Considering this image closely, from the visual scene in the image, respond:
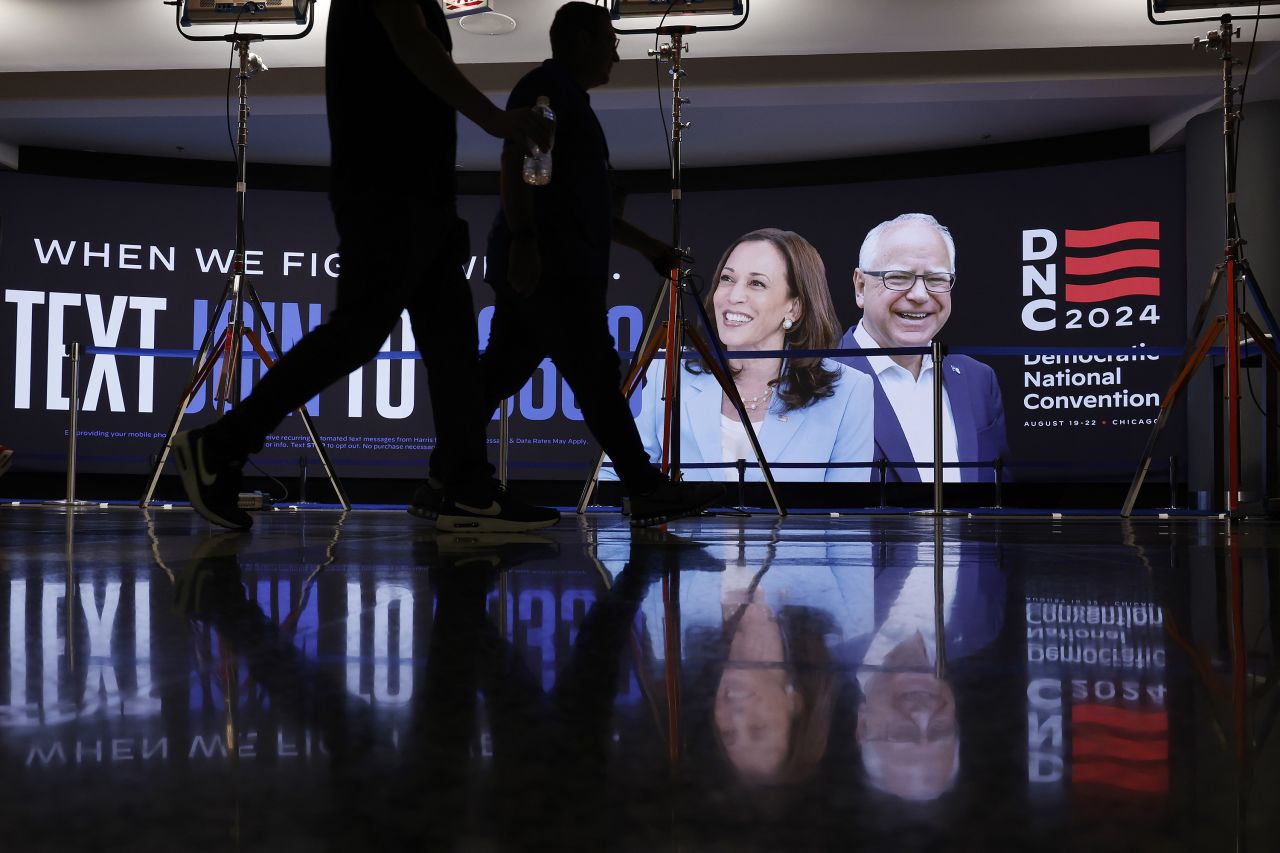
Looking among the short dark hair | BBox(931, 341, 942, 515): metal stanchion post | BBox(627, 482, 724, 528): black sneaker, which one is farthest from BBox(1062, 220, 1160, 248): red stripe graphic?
BBox(627, 482, 724, 528): black sneaker

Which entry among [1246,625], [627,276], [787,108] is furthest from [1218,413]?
[1246,625]

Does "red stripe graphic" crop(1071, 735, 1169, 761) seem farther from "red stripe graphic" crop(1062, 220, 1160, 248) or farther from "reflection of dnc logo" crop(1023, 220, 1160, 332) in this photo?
"red stripe graphic" crop(1062, 220, 1160, 248)

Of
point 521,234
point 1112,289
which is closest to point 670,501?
point 521,234

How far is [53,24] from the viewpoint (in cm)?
530

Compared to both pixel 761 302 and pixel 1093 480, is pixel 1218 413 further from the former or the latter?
pixel 761 302

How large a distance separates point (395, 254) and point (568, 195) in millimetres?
548

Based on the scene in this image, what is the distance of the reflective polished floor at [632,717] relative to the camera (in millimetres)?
292

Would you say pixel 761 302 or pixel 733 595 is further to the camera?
pixel 761 302

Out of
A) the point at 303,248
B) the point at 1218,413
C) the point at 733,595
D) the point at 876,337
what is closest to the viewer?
the point at 733,595

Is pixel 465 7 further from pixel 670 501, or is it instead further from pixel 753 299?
pixel 670 501

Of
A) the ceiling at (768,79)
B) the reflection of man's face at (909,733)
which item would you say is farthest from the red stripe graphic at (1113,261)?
the reflection of man's face at (909,733)

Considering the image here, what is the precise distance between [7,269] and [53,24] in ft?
9.17

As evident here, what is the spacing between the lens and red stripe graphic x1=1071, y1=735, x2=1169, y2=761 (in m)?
0.36

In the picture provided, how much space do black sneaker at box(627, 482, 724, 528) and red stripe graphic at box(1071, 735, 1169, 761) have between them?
1.81 m
